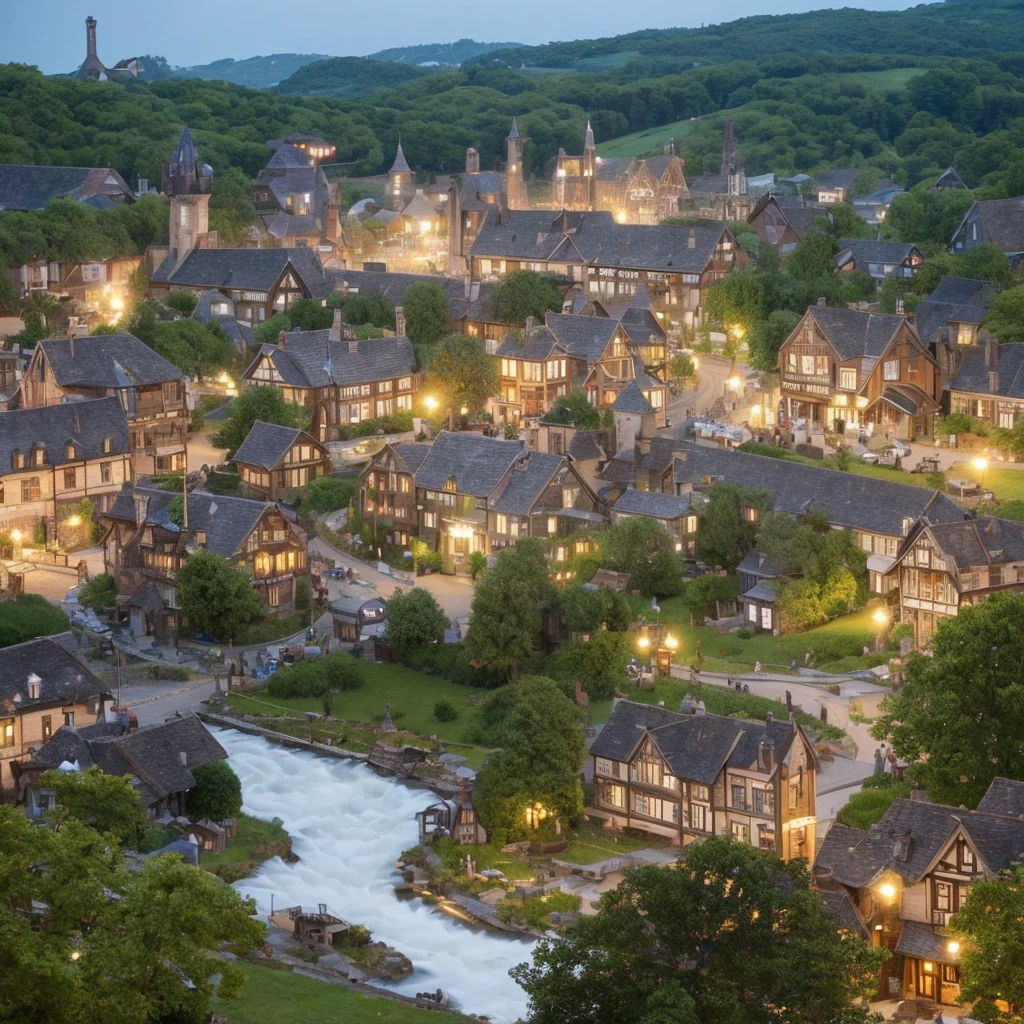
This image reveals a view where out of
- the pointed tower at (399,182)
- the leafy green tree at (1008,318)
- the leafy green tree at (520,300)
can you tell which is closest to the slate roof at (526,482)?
the leafy green tree at (1008,318)

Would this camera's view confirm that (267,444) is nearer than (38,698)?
No

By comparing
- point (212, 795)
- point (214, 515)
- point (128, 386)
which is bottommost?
point (212, 795)

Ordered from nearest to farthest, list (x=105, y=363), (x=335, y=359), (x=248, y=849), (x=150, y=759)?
(x=248, y=849), (x=150, y=759), (x=105, y=363), (x=335, y=359)

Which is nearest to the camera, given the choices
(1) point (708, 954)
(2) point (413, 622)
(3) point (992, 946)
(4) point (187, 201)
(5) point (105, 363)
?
(1) point (708, 954)

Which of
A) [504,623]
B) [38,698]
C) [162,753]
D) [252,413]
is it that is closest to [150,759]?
[162,753]

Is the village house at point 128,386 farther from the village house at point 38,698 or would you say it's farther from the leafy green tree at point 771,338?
the village house at point 38,698

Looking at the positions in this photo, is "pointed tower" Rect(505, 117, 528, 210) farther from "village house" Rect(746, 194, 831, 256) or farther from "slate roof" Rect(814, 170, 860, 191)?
"slate roof" Rect(814, 170, 860, 191)

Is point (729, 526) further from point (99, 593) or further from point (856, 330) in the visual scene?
point (99, 593)
